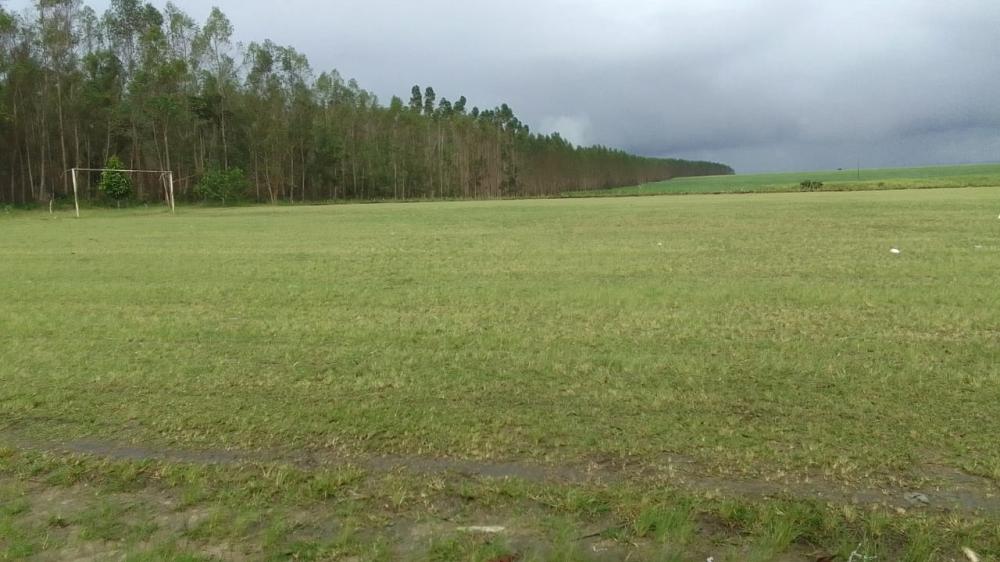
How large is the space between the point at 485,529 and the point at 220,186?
61299 mm

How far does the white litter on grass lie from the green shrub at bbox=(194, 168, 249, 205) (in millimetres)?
60088

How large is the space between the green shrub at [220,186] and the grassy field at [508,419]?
2008 inches

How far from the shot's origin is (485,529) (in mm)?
3203

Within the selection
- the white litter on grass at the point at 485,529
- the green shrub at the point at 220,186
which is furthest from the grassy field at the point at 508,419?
Answer: the green shrub at the point at 220,186

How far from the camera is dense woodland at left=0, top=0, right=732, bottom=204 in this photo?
52781 millimetres

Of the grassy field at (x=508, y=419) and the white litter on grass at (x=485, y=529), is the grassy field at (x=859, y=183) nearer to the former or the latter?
the grassy field at (x=508, y=419)

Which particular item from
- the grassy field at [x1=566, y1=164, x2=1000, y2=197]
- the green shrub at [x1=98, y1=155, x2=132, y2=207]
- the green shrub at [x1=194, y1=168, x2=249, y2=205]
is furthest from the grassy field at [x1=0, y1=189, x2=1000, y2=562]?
the grassy field at [x1=566, y1=164, x2=1000, y2=197]

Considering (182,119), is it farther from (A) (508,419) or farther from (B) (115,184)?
(A) (508,419)

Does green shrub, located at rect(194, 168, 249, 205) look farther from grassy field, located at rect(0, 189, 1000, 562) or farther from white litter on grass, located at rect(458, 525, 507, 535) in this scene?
white litter on grass, located at rect(458, 525, 507, 535)

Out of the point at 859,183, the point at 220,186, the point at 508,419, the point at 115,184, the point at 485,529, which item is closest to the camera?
the point at 485,529

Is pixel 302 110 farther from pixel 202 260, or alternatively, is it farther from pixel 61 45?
pixel 202 260

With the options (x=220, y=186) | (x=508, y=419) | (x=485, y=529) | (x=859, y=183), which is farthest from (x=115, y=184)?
(x=859, y=183)

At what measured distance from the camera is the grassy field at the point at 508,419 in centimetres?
317

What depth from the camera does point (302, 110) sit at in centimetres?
7006
